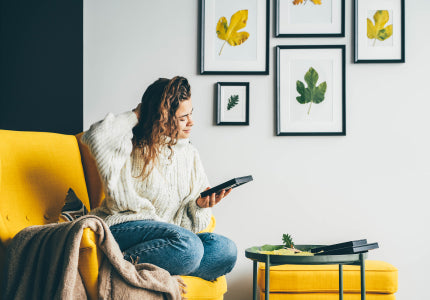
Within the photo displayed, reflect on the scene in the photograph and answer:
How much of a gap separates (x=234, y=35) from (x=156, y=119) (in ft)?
3.74

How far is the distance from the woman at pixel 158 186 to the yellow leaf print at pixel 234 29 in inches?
37.4

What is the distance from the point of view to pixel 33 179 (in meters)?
2.03

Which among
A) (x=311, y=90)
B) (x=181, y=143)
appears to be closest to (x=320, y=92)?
(x=311, y=90)

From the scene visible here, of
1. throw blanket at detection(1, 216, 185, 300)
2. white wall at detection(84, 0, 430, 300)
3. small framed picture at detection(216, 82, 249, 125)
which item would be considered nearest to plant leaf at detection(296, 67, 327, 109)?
white wall at detection(84, 0, 430, 300)

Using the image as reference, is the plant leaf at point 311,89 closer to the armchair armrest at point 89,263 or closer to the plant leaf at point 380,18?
the plant leaf at point 380,18

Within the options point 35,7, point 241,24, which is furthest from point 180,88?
point 35,7

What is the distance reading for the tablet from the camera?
1920mm

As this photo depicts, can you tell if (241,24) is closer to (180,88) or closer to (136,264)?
Result: (180,88)

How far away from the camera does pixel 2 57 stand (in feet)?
9.63

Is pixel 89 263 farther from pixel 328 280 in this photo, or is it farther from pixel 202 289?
pixel 328 280

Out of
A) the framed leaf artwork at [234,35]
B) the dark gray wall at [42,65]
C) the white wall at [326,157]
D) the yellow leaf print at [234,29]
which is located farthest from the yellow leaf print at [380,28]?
the dark gray wall at [42,65]

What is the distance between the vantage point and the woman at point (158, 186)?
181cm

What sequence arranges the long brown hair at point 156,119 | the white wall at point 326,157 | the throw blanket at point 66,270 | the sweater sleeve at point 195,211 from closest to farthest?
1. the throw blanket at point 66,270
2. the long brown hair at point 156,119
3. the sweater sleeve at point 195,211
4. the white wall at point 326,157

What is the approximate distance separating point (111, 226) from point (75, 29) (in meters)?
1.55
